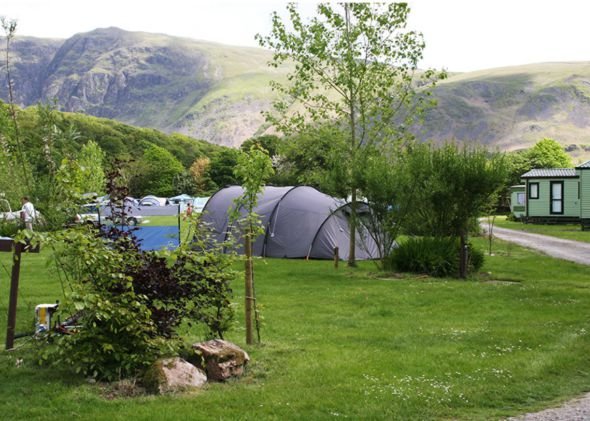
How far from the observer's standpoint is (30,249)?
712 centimetres

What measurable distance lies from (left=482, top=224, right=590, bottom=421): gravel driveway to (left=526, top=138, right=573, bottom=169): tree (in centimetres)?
3339

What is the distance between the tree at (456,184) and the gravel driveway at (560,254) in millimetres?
4873

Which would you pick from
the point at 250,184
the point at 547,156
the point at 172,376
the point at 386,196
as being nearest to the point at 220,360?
the point at 172,376

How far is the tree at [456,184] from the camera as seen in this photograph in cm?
1622

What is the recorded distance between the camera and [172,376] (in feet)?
21.3

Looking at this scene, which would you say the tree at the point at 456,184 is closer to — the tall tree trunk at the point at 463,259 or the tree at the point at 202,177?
the tall tree trunk at the point at 463,259

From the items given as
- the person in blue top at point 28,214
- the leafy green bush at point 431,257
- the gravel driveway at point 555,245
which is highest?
the person in blue top at point 28,214

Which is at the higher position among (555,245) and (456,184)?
(456,184)

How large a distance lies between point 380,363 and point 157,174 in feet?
319

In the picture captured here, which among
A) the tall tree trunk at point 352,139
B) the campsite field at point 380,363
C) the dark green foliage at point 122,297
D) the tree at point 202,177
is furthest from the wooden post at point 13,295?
the tree at point 202,177

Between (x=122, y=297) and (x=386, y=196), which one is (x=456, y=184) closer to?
(x=386, y=196)

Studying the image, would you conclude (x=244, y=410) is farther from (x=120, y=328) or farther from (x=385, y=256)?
(x=385, y=256)

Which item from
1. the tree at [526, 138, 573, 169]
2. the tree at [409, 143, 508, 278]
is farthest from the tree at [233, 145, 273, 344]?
the tree at [526, 138, 573, 169]

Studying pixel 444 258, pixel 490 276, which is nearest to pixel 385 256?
pixel 444 258
